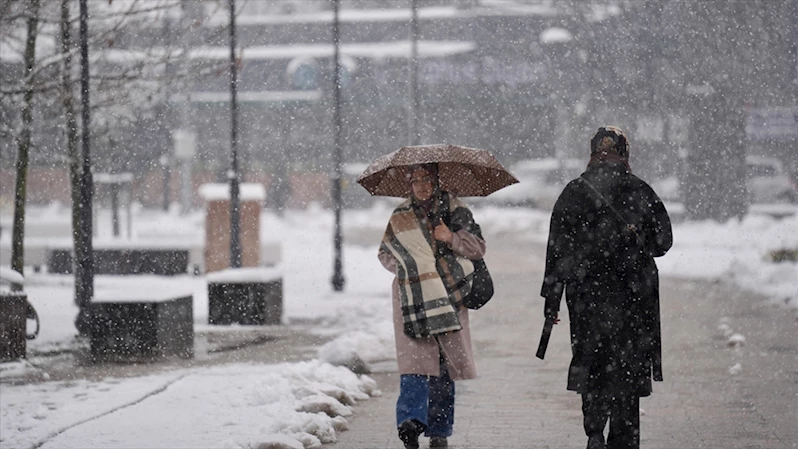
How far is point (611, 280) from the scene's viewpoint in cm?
669

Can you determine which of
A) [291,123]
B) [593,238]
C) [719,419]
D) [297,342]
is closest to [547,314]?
[593,238]

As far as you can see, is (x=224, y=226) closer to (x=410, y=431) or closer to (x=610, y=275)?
(x=410, y=431)

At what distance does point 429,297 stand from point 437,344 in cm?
33

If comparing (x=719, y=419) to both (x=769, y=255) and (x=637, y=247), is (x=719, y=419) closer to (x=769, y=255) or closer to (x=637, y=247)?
(x=637, y=247)

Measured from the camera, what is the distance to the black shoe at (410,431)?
23.1 ft

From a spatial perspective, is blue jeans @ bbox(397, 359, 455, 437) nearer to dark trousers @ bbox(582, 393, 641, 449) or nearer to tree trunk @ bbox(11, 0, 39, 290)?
dark trousers @ bbox(582, 393, 641, 449)

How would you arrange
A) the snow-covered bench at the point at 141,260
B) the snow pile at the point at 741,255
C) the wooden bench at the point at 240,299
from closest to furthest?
the wooden bench at the point at 240,299, the snow pile at the point at 741,255, the snow-covered bench at the point at 141,260

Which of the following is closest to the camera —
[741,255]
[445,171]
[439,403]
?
[439,403]

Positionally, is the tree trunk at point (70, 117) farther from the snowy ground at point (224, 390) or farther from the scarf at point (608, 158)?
the scarf at point (608, 158)

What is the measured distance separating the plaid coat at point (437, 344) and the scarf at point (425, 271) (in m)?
0.07

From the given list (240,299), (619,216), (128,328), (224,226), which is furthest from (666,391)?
(224,226)

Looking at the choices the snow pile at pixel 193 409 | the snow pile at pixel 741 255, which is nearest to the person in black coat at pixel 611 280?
the snow pile at pixel 193 409

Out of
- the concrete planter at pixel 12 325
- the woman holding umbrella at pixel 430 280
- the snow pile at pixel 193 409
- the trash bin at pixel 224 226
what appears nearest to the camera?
the woman holding umbrella at pixel 430 280

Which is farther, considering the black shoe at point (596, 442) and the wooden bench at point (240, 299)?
the wooden bench at point (240, 299)
